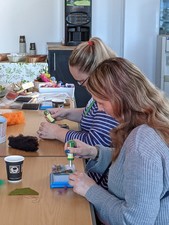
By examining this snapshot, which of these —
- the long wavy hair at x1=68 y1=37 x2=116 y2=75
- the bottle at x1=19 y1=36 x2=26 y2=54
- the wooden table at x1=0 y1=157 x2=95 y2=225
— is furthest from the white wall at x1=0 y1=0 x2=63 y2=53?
the wooden table at x1=0 y1=157 x2=95 y2=225

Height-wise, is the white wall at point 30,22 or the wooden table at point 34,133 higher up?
the white wall at point 30,22

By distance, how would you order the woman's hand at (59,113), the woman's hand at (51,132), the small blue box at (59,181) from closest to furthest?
the small blue box at (59,181) < the woman's hand at (51,132) < the woman's hand at (59,113)

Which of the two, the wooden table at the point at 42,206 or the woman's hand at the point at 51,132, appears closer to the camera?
the wooden table at the point at 42,206

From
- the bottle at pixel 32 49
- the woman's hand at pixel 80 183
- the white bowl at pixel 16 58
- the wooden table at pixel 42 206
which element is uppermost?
the bottle at pixel 32 49

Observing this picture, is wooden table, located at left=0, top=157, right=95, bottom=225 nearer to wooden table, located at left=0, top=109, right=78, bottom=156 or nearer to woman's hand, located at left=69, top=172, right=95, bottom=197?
woman's hand, located at left=69, top=172, right=95, bottom=197

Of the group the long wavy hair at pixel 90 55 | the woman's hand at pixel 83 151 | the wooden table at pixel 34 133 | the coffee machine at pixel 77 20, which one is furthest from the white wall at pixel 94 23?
the woman's hand at pixel 83 151

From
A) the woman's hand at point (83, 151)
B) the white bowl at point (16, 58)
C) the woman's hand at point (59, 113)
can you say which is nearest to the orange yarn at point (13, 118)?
the woman's hand at point (59, 113)

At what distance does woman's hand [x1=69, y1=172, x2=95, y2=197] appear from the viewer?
1.42 metres

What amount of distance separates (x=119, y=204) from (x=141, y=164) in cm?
18

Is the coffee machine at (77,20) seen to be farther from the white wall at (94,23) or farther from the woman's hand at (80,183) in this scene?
the woman's hand at (80,183)

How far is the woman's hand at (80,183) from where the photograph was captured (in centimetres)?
142

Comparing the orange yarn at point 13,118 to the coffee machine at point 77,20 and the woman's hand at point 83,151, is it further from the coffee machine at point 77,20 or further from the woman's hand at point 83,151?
the coffee machine at point 77,20

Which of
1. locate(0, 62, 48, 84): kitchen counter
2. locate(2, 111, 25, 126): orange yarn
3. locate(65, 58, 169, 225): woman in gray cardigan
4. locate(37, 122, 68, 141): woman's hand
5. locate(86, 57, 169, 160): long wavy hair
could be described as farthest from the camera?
locate(0, 62, 48, 84): kitchen counter

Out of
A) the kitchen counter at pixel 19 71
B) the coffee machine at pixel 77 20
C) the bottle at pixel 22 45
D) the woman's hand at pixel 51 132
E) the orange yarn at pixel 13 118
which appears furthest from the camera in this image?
the bottle at pixel 22 45
